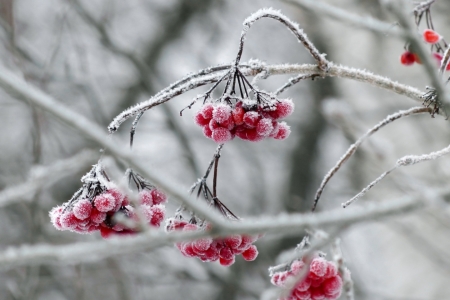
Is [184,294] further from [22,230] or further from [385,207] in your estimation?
[385,207]

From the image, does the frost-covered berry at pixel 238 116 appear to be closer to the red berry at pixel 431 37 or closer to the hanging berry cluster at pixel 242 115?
the hanging berry cluster at pixel 242 115

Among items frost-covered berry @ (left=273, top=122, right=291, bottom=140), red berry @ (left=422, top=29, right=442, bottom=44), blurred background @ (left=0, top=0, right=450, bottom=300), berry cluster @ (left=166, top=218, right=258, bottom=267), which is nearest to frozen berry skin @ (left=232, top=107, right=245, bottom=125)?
frost-covered berry @ (left=273, top=122, right=291, bottom=140)

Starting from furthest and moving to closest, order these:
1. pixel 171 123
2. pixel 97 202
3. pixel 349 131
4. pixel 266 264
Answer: pixel 266 264 < pixel 171 123 < pixel 349 131 < pixel 97 202

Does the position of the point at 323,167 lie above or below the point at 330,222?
above

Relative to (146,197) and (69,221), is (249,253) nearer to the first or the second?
(146,197)

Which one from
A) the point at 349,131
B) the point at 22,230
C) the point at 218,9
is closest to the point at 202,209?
the point at 349,131

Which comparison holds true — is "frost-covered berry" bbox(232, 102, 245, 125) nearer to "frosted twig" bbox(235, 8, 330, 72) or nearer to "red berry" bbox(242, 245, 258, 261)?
"frosted twig" bbox(235, 8, 330, 72)

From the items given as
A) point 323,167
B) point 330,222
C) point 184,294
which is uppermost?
point 323,167
